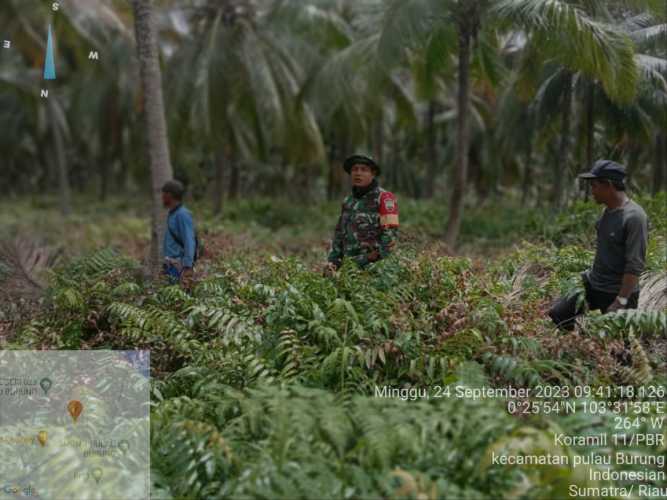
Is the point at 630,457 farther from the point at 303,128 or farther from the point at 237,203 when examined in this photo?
the point at 237,203

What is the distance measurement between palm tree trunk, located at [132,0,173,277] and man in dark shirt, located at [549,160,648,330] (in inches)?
234

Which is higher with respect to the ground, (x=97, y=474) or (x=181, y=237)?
(x=181, y=237)

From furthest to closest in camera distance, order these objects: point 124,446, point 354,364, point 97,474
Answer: point 354,364 < point 124,446 < point 97,474

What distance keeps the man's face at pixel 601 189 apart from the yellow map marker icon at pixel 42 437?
3.96 metres

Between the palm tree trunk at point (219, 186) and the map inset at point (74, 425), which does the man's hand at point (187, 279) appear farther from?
the palm tree trunk at point (219, 186)

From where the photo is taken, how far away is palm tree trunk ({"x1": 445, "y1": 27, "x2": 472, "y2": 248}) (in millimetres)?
12164

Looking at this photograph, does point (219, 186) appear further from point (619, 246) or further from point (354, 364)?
point (619, 246)

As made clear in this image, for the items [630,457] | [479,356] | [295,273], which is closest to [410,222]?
[295,273]

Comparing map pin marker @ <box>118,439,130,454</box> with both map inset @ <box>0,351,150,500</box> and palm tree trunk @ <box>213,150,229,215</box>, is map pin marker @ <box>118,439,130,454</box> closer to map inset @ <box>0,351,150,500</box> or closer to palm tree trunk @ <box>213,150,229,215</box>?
map inset @ <box>0,351,150,500</box>

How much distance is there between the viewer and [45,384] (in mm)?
4547

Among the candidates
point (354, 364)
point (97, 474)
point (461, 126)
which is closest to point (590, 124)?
point (461, 126)

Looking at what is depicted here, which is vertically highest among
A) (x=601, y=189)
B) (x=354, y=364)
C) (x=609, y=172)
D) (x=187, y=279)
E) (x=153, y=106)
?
(x=153, y=106)

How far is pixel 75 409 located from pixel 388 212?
300 centimetres

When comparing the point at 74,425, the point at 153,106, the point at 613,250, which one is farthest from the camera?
the point at 153,106
